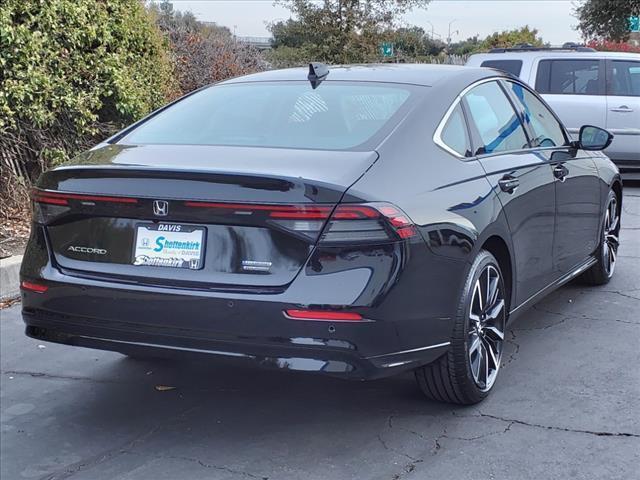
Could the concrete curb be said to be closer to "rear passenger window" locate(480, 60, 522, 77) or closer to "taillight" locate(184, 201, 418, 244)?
"taillight" locate(184, 201, 418, 244)

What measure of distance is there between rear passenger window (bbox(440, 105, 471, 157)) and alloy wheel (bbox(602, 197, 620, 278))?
7.67 feet

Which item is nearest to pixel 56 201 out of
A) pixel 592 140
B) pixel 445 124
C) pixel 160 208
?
pixel 160 208

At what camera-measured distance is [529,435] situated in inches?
144

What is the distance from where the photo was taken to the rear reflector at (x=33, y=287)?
362 cm

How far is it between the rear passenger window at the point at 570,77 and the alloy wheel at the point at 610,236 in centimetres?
571

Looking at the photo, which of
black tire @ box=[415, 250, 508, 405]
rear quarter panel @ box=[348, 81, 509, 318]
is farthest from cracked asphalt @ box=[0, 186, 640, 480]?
rear quarter panel @ box=[348, 81, 509, 318]

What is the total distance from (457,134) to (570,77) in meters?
8.31

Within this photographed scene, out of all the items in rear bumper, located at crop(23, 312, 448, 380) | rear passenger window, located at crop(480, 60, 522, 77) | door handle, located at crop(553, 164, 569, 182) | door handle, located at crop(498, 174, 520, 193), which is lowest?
rear bumper, located at crop(23, 312, 448, 380)

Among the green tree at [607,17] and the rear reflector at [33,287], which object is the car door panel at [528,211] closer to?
the rear reflector at [33,287]

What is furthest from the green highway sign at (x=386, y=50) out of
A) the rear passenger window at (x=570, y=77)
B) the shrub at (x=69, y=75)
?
the shrub at (x=69, y=75)

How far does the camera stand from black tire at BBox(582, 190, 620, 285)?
5930 mm

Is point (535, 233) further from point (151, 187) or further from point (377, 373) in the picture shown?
point (151, 187)

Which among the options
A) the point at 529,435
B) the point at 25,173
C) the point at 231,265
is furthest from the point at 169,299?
the point at 25,173

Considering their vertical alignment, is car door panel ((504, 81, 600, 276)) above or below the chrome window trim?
below
